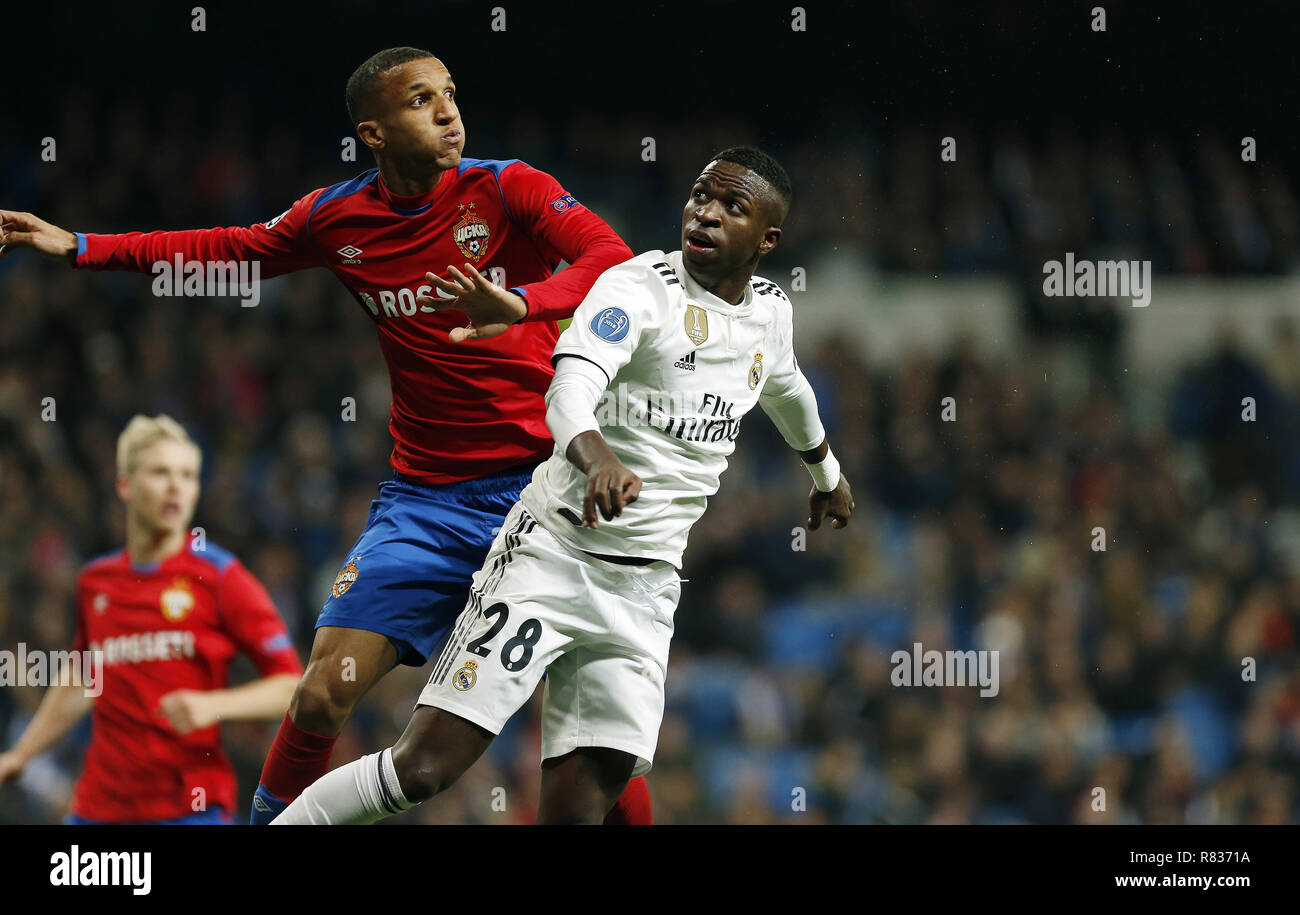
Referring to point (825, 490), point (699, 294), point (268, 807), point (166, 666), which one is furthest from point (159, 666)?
point (699, 294)

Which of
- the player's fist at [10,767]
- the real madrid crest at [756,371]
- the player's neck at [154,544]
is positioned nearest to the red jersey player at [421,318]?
the real madrid crest at [756,371]

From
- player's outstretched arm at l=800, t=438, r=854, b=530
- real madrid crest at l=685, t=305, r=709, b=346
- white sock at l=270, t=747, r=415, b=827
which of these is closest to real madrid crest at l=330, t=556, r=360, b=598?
white sock at l=270, t=747, r=415, b=827

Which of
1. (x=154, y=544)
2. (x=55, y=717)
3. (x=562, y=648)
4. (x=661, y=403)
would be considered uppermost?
(x=661, y=403)

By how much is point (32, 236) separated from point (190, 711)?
4.65ft

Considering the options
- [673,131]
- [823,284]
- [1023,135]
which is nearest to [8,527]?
[673,131]

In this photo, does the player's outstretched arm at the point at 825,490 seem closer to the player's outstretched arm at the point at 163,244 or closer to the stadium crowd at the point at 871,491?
the player's outstretched arm at the point at 163,244

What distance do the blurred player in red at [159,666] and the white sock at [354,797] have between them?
1.08 meters

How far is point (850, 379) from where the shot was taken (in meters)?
7.21

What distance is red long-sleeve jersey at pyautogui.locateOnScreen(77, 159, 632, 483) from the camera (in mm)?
4004

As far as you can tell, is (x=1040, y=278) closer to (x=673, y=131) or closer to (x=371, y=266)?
(x=673, y=131)

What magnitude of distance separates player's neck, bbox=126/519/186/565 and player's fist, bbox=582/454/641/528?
2364 millimetres

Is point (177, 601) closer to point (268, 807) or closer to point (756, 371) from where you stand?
point (268, 807)

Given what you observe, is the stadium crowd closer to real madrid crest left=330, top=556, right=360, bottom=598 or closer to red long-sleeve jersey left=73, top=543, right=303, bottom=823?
red long-sleeve jersey left=73, top=543, right=303, bottom=823
